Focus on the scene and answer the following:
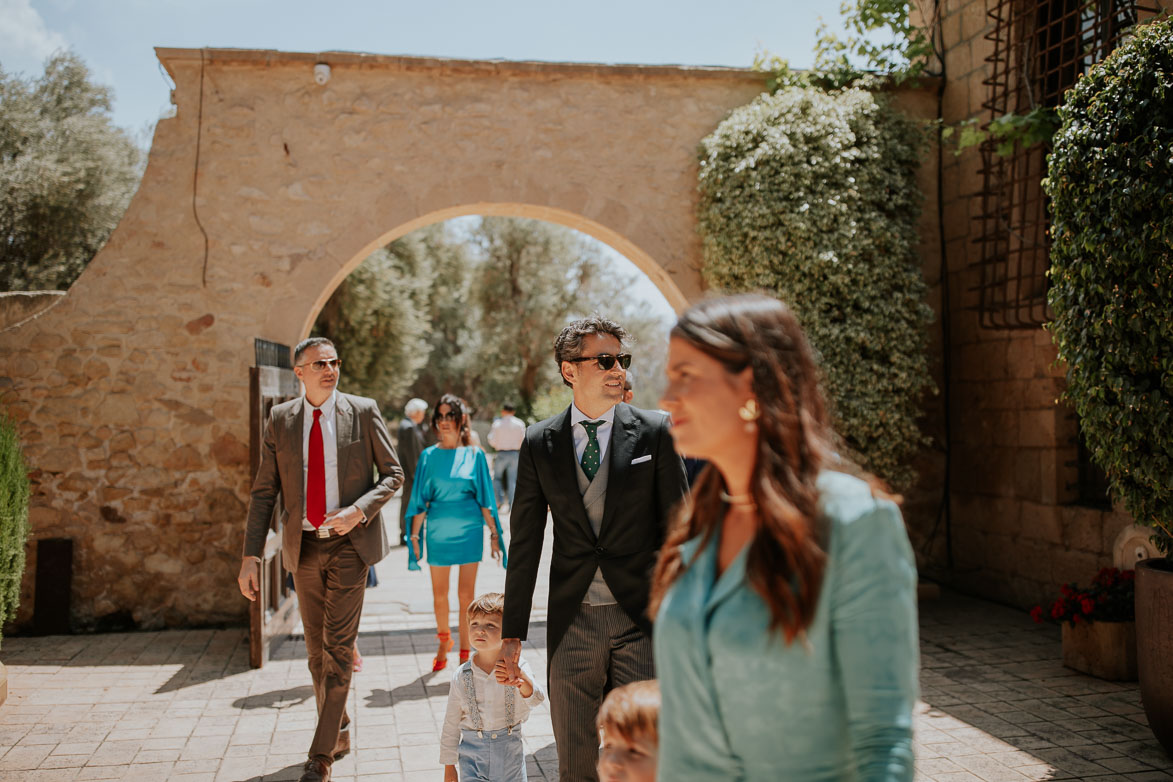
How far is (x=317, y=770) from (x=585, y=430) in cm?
204

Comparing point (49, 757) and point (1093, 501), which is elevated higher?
point (1093, 501)

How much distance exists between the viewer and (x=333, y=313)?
586 inches

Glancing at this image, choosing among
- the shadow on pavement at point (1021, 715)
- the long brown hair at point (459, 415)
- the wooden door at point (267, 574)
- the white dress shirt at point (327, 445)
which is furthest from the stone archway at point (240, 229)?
the shadow on pavement at point (1021, 715)

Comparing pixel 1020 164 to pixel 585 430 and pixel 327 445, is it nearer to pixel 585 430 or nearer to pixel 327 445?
pixel 585 430

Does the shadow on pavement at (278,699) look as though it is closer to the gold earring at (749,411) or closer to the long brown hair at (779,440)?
the long brown hair at (779,440)

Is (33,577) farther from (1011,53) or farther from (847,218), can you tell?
(1011,53)

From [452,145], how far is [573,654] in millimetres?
5423

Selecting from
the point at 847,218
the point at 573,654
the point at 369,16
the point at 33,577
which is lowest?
the point at 33,577

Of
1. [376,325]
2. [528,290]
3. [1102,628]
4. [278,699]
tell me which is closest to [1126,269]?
[1102,628]

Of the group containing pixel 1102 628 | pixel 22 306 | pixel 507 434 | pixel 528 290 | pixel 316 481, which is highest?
pixel 528 290

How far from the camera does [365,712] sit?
4.97 meters

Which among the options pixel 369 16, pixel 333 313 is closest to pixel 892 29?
pixel 369 16

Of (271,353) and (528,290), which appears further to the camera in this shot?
(528,290)

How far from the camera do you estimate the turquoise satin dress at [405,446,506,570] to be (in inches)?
226
